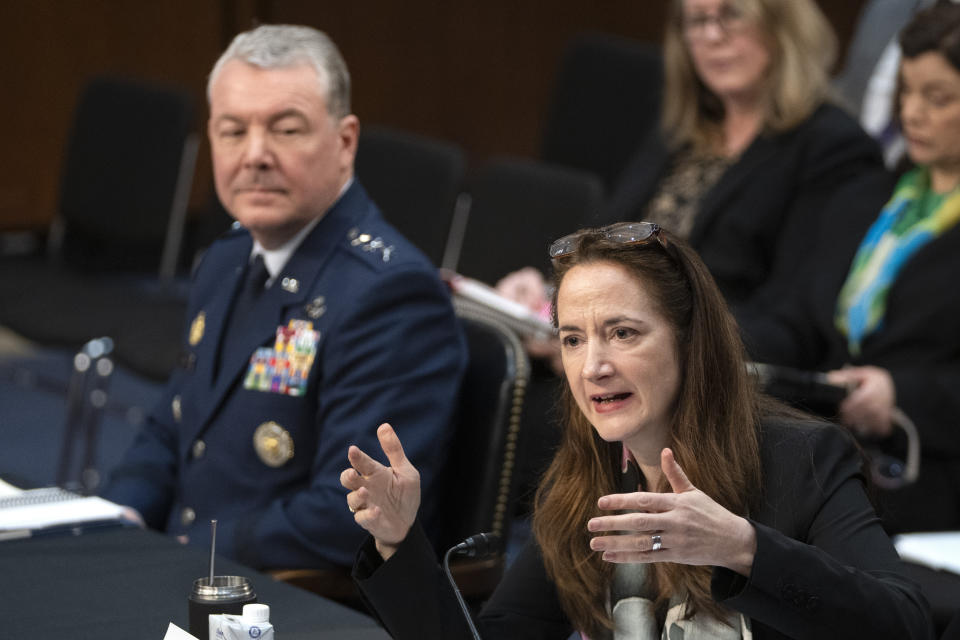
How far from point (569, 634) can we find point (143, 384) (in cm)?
483

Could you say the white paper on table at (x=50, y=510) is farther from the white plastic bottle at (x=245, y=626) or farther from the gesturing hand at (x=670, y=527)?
the gesturing hand at (x=670, y=527)

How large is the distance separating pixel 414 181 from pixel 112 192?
4.71ft

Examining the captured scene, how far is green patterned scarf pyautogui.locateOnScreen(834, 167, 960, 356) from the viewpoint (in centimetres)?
335

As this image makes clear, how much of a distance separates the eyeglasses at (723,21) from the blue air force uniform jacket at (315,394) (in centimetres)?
148

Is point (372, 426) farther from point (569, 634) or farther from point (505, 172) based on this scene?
point (505, 172)

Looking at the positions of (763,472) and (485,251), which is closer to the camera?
A: (763,472)

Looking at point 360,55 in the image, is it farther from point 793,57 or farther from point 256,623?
point 256,623

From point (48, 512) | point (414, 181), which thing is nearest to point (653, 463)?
point (48, 512)

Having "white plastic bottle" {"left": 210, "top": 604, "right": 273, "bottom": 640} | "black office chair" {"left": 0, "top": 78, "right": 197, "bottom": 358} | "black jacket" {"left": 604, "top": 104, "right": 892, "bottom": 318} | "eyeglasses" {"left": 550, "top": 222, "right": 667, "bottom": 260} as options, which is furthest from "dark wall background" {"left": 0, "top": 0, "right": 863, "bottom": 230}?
"white plastic bottle" {"left": 210, "top": 604, "right": 273, "bottom": 640}

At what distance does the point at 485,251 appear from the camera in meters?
4.47

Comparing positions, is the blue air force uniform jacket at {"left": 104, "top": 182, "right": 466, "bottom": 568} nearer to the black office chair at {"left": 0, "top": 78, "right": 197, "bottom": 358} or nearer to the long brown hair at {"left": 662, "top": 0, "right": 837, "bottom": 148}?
the long brown hair at {"left": 662, "top": 0, "right": 837, "bottom": 148}

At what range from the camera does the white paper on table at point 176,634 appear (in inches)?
69.7

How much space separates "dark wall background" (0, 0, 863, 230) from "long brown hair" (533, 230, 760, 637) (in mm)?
5643

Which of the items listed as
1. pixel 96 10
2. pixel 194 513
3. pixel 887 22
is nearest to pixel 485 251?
pixel 887 22
